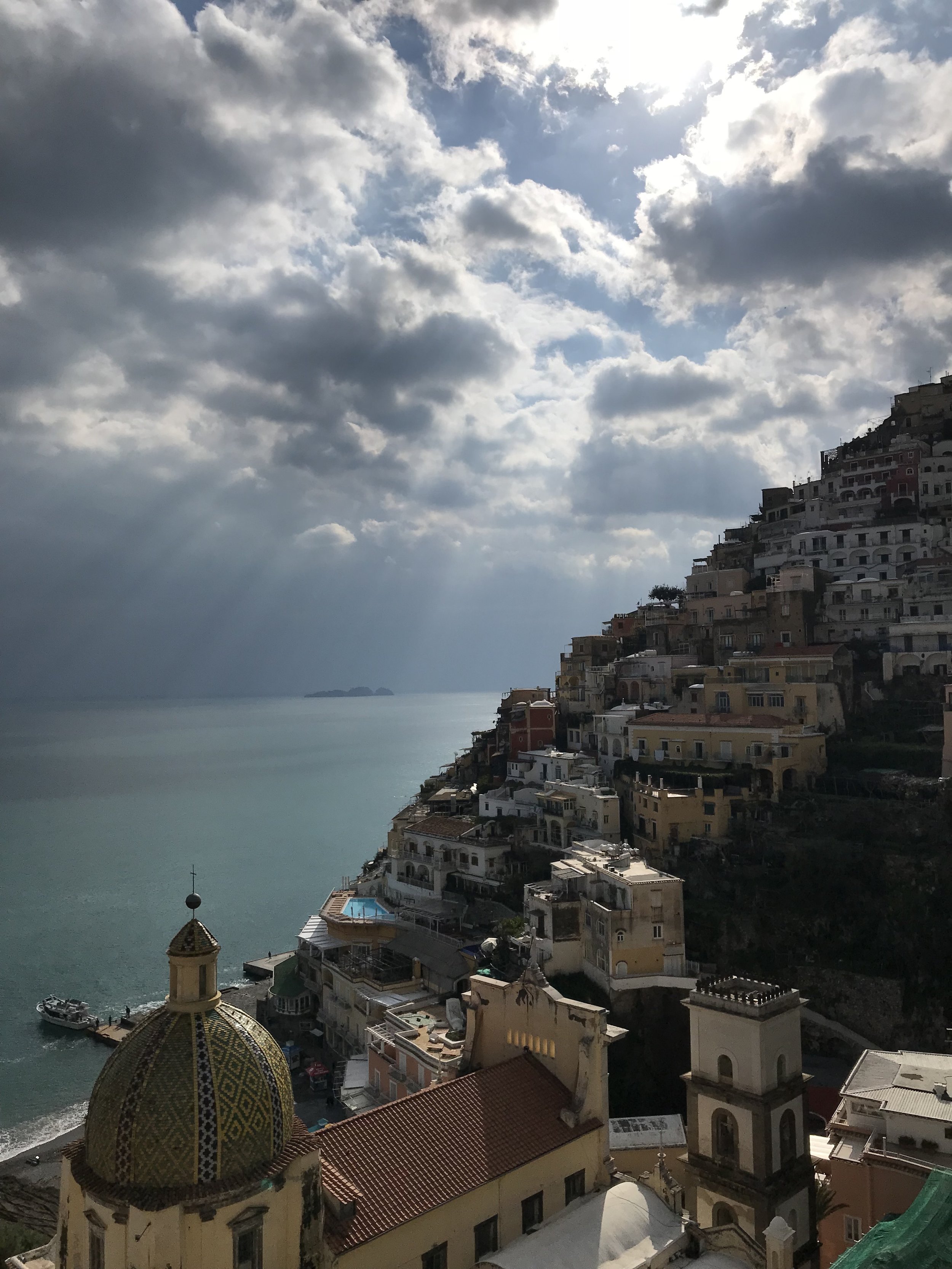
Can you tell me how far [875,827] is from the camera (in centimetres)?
3850

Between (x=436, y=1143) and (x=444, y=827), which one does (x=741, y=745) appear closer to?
(x=444, y=827)

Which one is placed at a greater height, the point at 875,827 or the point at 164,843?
the point at 875,827

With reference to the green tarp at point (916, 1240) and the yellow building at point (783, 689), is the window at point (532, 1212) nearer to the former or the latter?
the green tarp at point (916, 1240)

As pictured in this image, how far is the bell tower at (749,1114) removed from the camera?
17.0m

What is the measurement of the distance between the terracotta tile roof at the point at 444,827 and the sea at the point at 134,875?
15.3 meters

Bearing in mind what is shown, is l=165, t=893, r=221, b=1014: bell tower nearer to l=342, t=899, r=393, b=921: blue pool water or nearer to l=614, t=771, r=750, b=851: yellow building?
l=614, t=771, r=750, b=851: yellow building

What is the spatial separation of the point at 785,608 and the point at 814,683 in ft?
32.7

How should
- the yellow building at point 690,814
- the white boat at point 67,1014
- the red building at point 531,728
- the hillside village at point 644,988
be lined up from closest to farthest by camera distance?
the hillside village at point 644,988
the yellow building at point 690,814
the white boat at point 67,1014
the red building at point 531,728

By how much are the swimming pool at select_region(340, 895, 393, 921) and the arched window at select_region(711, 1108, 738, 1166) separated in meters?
29.7

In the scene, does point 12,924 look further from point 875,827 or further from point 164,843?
point 875,827

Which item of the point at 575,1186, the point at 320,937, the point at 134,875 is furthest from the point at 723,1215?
the point at 134,875

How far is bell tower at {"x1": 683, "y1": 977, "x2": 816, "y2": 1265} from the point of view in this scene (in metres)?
17.0

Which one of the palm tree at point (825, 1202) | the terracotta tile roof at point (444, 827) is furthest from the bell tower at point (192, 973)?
the terracotta tile roof at point (444, 827)

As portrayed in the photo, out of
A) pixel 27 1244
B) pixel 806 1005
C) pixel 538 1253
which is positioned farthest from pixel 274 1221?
pixel 806 1005
